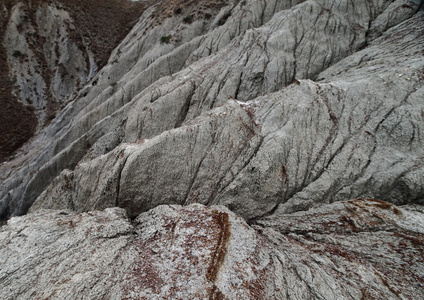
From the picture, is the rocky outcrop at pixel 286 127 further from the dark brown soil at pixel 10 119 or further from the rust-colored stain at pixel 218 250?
the dark brown soil at pixel 10 119

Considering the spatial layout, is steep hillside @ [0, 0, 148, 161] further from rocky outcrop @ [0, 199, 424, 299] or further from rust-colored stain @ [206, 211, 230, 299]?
rust-colored stain @ [206, 211, 230, 299]

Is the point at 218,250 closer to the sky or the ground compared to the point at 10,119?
closer to the ground

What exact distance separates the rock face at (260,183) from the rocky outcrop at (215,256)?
0.21 feet

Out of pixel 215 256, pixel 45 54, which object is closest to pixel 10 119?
pixel 45 54

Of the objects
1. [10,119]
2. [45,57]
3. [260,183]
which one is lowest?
[260,183]

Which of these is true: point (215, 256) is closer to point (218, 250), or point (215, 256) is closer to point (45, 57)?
point (218, 250)

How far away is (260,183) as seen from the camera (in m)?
15.4

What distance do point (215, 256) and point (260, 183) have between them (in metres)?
6.71

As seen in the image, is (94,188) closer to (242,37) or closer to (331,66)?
(242,37)

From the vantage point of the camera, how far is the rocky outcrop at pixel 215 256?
9.05 m

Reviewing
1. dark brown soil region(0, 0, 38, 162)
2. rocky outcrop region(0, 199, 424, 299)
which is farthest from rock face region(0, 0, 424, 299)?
dark brown soil region(0, 0, 38, 162)

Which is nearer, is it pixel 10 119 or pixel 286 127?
pixel 286 127

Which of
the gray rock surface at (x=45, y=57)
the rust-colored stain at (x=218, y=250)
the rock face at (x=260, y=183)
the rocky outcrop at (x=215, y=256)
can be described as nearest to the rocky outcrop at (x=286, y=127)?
the rock face at (x=260, y=183)

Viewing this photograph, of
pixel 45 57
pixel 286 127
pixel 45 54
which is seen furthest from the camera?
pixel 45 54
